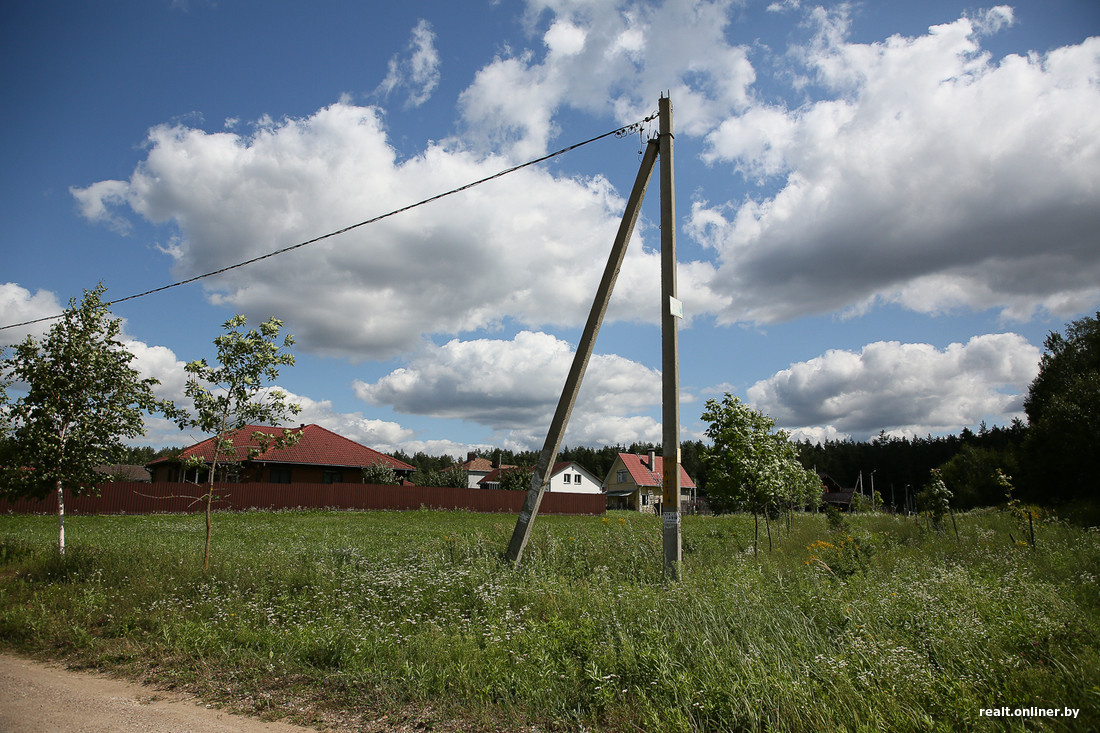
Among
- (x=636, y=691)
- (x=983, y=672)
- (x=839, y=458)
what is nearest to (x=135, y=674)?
(x=636, y=691)

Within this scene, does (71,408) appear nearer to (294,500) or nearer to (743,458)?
(743,458)

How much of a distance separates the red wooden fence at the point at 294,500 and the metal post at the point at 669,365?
23128 mm

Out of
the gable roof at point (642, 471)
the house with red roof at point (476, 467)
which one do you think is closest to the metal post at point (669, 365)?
the gable roof at point (642, 471)

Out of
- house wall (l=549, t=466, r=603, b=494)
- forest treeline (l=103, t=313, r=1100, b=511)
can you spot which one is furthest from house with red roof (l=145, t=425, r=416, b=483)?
house wall (l=549, t=466, r=603, b=494)

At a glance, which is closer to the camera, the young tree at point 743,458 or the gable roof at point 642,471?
the young tree at point 743,458

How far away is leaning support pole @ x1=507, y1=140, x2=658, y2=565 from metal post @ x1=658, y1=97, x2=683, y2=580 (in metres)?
0.44

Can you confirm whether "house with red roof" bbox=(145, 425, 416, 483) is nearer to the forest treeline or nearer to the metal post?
the forest treeline

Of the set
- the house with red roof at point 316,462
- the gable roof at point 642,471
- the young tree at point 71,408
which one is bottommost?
the gable roof at point 642,471

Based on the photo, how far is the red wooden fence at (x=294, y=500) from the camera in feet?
91.7

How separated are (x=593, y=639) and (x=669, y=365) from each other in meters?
3.59

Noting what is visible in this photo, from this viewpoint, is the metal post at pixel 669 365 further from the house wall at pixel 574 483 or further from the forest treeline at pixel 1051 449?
the house wall at pixel 574 483

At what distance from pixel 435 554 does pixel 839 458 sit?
352 ft

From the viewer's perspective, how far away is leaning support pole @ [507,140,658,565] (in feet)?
25.5

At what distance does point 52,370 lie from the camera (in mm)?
10406
